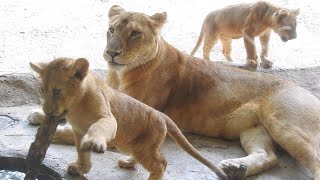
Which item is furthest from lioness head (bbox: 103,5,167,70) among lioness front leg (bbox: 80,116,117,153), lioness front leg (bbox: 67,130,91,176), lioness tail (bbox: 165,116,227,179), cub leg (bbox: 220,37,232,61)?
cub leg (bbox: 220,37,232,61)

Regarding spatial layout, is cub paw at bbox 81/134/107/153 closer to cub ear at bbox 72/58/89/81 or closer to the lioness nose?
cub ear at bbox 72/58/89/81

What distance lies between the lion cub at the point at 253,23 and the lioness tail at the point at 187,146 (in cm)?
220

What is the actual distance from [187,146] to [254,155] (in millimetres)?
821

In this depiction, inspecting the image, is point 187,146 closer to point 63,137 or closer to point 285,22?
point 63,137

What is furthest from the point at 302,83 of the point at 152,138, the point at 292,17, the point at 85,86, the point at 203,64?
the point at 85,86

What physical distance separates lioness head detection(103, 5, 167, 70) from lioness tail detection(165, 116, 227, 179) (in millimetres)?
813

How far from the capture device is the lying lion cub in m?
3.20

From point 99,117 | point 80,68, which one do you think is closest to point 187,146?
point 99,117

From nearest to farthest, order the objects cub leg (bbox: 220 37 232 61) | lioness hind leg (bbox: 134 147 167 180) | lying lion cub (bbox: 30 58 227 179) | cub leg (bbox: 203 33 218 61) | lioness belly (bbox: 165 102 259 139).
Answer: lying lion cub (bbox: 30 58 227 179) < lioness hind leg (bbox: 134 147 167 180) < lioness belly (bbox: 165 102 259 139) < cub leg (bbox: 203 33 218 61) < cub leg (bbox: 220 37 232 61)

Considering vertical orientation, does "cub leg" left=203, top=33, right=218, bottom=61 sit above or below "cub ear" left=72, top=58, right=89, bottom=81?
below

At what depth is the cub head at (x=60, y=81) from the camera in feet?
10.5

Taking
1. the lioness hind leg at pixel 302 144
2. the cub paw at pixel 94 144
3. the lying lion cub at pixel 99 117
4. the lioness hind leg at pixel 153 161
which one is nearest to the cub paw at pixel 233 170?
the lying lion cub at pixel 99 117

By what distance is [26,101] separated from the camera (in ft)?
17.1

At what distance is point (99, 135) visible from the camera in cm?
298
